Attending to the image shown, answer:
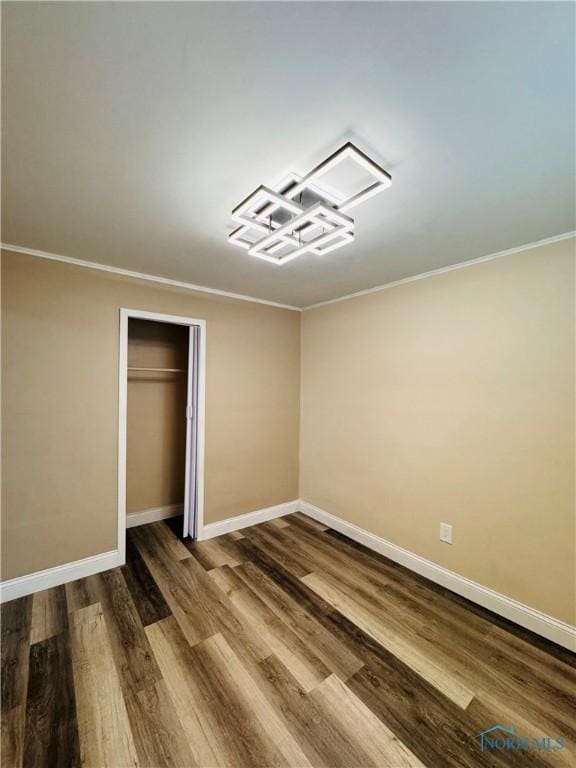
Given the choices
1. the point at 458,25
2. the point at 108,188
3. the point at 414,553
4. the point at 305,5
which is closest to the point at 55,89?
A: the point at 108,188

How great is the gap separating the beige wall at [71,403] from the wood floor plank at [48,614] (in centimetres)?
21

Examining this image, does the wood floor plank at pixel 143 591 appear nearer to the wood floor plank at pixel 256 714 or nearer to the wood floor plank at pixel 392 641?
the wood floor plank at pixel 256 714

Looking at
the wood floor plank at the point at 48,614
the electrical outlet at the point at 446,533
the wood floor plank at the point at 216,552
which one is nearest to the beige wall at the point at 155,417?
the wood floor plank at the point at 216,552

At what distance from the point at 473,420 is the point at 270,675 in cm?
204

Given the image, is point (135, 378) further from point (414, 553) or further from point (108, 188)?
point (414, 553)

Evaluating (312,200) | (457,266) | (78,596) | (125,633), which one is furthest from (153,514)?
(457,266)

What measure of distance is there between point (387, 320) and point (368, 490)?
1634mm

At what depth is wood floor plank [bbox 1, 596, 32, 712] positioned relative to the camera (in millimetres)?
1537

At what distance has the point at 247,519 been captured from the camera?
134 inches

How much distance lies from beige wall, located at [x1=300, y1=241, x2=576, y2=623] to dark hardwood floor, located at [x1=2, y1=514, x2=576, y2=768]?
444 millimetres

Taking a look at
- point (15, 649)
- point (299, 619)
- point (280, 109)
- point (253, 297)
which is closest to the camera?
point (280, 109)

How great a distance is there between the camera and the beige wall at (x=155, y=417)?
3.37 metres

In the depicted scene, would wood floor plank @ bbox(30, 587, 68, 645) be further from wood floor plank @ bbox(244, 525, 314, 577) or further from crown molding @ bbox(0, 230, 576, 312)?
crown molding @ bbox(0, 230, 576, 312)

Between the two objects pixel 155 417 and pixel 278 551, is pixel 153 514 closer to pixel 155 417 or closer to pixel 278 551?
pixel 155 417
